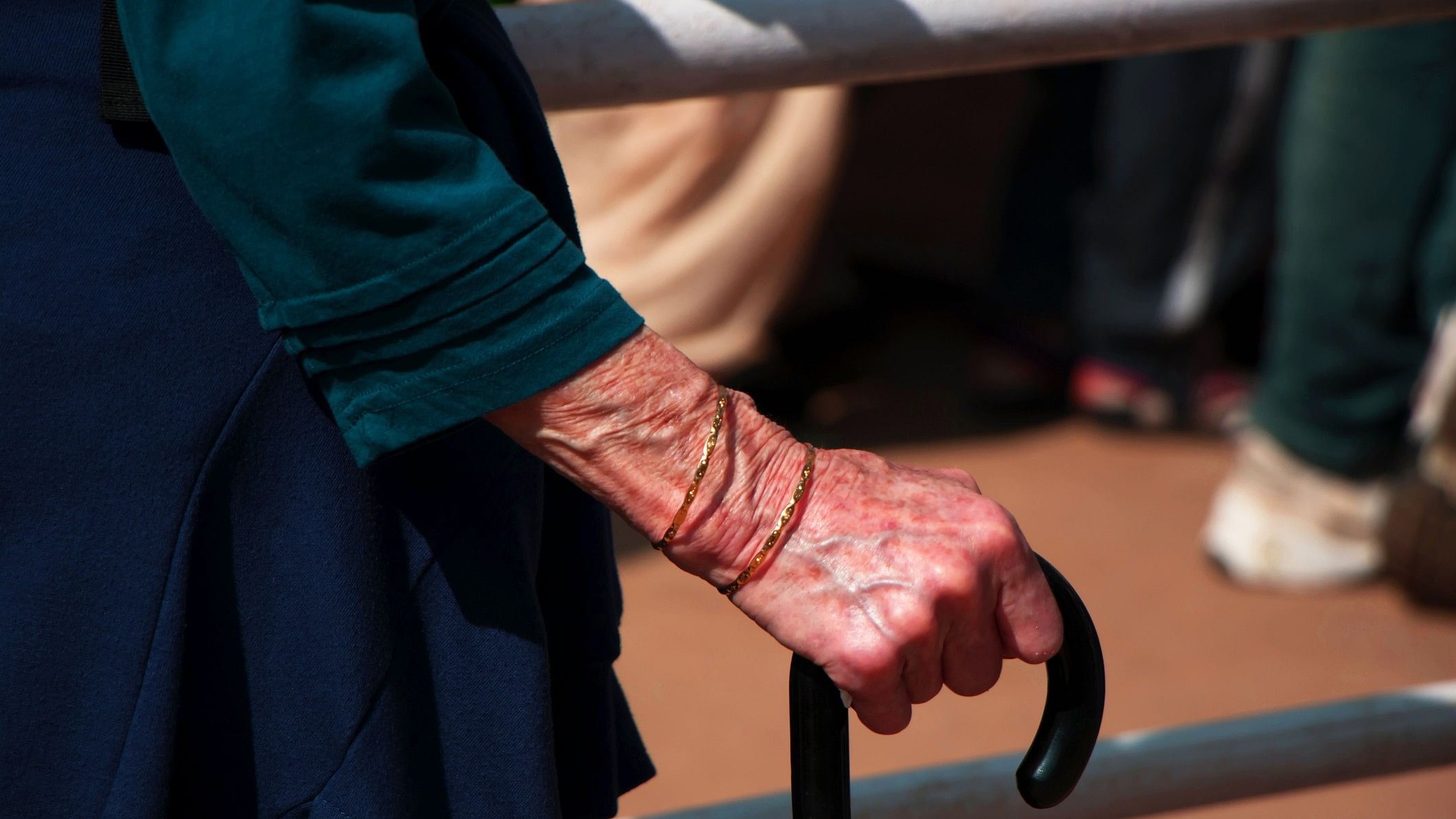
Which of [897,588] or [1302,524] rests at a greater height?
[897,588]

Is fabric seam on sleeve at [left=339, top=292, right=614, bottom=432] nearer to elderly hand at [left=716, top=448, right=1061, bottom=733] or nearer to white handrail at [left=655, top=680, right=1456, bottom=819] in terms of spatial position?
elderly hand at [left=716, top=448, right=1061, bottom=733]

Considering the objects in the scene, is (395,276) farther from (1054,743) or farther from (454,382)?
(1054,743)

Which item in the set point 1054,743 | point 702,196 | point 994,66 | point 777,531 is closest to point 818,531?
point 777,531

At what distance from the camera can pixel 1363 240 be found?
2.42 m

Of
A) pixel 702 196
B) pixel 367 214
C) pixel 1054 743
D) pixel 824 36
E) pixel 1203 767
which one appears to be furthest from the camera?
pixel 702 196

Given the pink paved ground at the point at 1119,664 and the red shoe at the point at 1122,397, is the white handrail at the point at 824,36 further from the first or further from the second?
the red shoe at the point at 1122,397

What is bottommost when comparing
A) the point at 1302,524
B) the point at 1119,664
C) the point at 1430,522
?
the point at 1119,664

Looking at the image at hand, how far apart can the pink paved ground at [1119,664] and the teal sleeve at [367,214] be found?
1.63m

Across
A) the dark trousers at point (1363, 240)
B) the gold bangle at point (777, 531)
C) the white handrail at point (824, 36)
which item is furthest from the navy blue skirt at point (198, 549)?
the dark trousers at point (1363, 240)

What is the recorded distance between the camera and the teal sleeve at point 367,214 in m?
0.55

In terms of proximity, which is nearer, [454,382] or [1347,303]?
[454,382]

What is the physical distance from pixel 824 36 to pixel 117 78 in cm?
47

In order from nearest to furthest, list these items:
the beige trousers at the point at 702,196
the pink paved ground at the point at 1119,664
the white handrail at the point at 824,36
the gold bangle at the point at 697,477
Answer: the gold bangle at the point at 697,477 → the white handrail at the point at 824,36 → the pink paved ground at the point at 1119,664 → the beige trousers at the point at 702,196

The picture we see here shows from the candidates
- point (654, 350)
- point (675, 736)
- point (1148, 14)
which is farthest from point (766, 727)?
point (654, 350)
